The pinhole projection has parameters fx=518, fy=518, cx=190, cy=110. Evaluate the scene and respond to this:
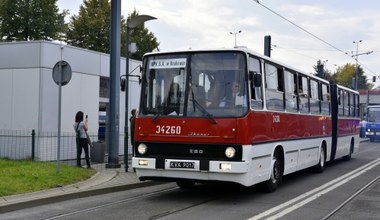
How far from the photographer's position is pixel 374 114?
39688mm

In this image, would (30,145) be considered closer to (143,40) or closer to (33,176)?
(33,176)

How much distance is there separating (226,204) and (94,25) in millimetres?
37881

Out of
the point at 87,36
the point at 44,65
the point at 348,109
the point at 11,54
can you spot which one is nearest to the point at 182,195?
the point at 44,65

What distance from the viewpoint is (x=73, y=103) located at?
62.1 ft

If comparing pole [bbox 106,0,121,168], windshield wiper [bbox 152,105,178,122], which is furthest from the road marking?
pole [bbox 106,0,121,168]

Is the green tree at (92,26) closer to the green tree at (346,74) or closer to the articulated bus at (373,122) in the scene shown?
the articulated bus at (373,122)

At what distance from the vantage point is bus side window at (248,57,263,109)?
33.4 feet

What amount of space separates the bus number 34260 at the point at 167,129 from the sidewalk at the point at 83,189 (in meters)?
2.17

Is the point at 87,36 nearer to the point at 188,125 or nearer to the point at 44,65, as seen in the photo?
the point at 44,65

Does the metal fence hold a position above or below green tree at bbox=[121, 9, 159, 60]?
below

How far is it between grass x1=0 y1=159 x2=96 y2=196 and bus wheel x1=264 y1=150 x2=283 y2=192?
4504 millimetres

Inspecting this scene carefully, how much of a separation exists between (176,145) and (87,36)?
37.9 m

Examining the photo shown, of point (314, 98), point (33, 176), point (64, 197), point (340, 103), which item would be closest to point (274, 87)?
point (314, 98)

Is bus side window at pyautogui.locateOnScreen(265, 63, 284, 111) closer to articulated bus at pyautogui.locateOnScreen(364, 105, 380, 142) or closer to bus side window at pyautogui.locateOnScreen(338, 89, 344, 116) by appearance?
bus side window at pyautogui.locateOnScreen(338, 89, 344, 116)
